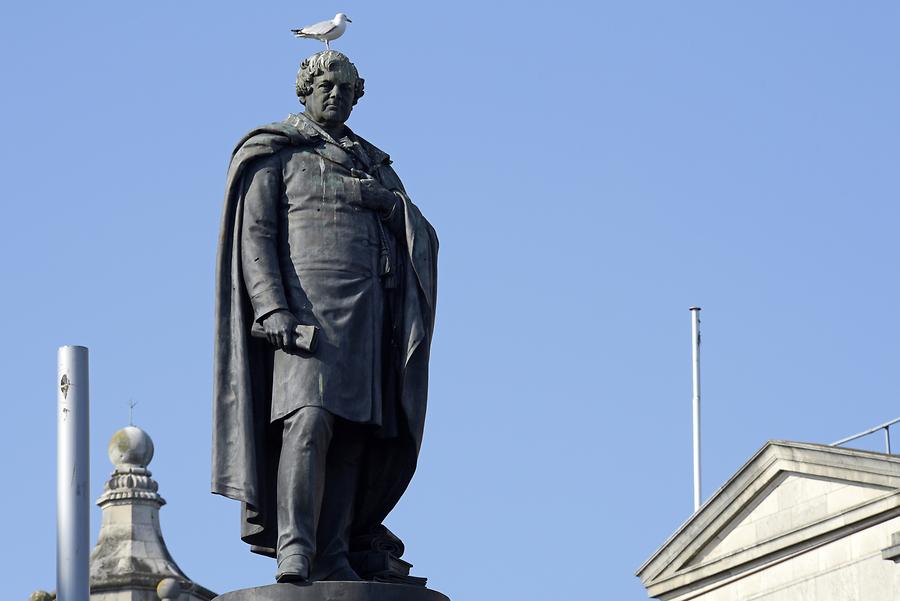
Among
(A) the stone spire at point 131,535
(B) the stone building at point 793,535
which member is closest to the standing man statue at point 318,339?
(B) the stone building at point 793,535

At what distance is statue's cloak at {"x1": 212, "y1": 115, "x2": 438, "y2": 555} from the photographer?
17.6 m

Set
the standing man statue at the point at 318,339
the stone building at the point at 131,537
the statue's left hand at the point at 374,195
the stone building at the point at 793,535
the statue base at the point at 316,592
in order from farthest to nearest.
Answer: the stone building at the point at 131,537 → the stone building at the point at 793,535 → the statue's left hand at the point at 374,195 → the standing man statue at the point at 318,339 → the statue base at the point at 316,592

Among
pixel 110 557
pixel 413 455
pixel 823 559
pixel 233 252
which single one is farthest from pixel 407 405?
pixel 110 557

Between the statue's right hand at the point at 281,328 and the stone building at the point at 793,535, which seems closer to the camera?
the statue's right hand at the point at 281,328

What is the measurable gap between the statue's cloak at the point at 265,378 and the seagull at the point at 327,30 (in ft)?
2.05

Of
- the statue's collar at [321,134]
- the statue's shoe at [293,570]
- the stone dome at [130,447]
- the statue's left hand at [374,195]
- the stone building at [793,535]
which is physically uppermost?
the stone dome at [130,447]

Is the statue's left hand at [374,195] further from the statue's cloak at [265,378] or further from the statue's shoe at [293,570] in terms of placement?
the statue's shoe at [293,570]

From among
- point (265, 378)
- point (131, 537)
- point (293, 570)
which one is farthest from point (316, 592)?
point (131, 537)

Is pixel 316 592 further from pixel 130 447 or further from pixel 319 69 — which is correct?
pixel 130 447

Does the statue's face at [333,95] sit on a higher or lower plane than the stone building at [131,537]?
lower

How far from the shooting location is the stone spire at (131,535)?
56.0 m

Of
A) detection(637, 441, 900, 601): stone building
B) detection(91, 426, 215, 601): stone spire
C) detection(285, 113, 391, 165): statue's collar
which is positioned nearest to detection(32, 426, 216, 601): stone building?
detection(91, 426, 215, 601): stone spire

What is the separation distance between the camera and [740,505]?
5225 cm

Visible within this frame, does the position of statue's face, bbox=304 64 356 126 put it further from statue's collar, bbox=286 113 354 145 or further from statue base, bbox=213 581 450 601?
statue base, bbox=213 581 450 601
